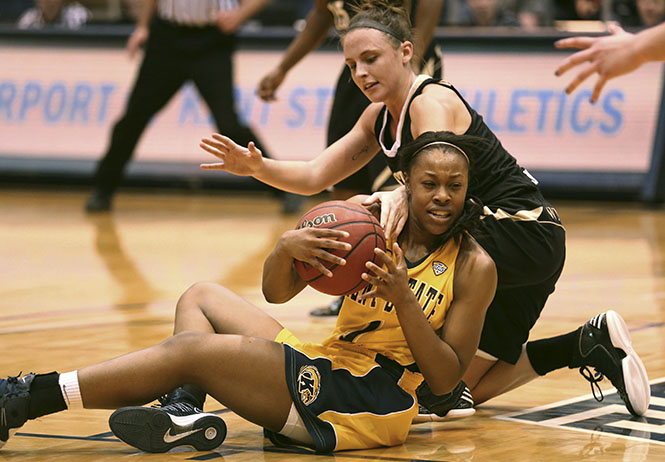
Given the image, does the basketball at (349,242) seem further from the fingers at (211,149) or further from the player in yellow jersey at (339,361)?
the fingers at (211,149)

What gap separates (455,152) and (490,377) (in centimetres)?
103

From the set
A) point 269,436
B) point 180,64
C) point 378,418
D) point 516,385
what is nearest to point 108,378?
point 269,436

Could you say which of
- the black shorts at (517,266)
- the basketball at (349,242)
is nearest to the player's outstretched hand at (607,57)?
the black shorts at (517,266)

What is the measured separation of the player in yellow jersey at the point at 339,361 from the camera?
134 inches

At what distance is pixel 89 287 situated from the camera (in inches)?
271

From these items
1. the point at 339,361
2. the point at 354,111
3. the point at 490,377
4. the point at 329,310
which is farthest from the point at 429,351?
the point at 354,111

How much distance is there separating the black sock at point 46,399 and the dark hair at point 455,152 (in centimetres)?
128

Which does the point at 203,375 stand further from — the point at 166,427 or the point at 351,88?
the point at 351,88

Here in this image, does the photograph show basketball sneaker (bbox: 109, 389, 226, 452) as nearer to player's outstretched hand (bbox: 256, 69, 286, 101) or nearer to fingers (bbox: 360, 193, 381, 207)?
fingers (bbox: 360, 193, 381, 207)

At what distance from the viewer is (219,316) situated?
12.5 feet

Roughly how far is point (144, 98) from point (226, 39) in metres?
0.93

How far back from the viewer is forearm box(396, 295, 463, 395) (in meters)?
3.33

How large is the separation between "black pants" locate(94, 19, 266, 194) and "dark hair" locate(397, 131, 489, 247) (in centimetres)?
609

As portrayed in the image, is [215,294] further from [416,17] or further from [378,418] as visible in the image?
[416,17]
